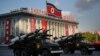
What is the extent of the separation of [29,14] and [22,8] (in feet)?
→ 10.1

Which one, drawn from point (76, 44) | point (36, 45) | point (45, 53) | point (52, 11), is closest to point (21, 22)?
point (52, 11)

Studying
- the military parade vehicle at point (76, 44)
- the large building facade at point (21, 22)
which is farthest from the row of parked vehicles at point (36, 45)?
the large building facade at point (21, 22)

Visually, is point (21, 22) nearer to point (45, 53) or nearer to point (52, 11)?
point (52, 11)

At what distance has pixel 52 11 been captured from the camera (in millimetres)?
86312

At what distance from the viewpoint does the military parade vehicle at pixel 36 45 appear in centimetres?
1923

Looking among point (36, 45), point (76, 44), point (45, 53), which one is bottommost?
point (76, 44)

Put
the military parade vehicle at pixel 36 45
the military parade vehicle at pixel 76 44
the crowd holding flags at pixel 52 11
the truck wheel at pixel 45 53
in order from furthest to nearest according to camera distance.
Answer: the crowd holding flags at pixel 52 11
the military parade vehicle at pixel 76 44
the military parade vehicle at pixel 36 45
the truck wheel at pixel 45 53

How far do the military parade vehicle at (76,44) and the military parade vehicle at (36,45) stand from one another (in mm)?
5862

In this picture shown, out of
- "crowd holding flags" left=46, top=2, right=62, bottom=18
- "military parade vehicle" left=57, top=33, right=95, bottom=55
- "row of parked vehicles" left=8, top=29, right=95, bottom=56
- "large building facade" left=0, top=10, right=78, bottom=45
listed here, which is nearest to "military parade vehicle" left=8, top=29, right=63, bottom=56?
"row of parked vehicles" left=8, top=29, right=95, bottom=56

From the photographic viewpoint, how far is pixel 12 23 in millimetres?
80000

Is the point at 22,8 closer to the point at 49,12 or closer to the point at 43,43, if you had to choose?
the point at 49,12

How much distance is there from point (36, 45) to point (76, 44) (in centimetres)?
763

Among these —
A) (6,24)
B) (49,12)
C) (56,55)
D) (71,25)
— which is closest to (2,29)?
(6,24)

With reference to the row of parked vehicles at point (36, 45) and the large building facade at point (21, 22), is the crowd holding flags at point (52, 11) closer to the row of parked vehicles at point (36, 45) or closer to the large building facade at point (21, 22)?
the large building facade at point (21, 22)
